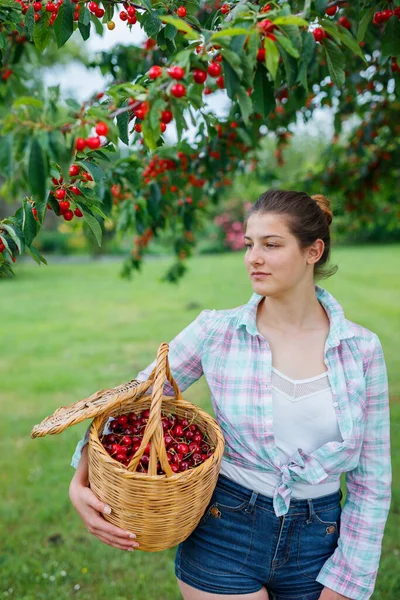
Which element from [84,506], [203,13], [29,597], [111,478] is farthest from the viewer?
[203,13]

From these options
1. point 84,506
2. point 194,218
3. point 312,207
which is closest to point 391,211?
point 194,218

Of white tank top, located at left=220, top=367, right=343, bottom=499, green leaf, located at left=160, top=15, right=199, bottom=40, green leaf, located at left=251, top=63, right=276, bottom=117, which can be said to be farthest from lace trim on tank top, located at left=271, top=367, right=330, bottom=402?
green leaf, located at left=160, top=15, right=199, bottom=40

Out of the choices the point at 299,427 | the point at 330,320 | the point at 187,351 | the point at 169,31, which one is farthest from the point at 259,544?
the point at 169,31

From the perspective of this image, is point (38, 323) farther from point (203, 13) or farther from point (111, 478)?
point (111, 478)

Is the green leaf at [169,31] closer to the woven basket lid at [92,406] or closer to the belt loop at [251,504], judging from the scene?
the woven basket lid at [92,406]

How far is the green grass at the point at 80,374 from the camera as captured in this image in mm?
3010

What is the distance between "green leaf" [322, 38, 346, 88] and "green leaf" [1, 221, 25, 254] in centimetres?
95

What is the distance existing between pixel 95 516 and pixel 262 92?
124cm

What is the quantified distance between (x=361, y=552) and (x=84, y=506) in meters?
0.87

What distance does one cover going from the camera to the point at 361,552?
1.74 metres

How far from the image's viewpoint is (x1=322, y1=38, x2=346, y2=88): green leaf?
4.79 feet

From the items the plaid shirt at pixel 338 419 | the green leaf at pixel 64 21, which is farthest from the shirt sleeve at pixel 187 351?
the green leaf at pixel 64 21

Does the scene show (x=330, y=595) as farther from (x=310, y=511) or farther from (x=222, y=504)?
(x=222, y=504)

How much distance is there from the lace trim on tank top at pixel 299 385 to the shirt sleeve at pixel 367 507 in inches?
5.7
